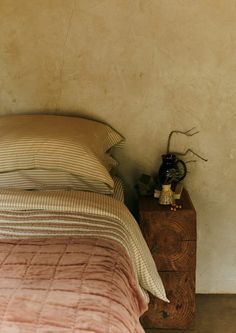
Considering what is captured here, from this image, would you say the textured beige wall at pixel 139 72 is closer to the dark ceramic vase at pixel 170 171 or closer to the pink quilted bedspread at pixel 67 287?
the dark ceramic vase at pixel 170 171

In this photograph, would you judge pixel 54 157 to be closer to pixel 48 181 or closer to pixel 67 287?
pixel 48 181

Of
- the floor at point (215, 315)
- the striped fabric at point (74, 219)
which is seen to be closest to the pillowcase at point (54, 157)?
the striped fabric at point (74, 219)

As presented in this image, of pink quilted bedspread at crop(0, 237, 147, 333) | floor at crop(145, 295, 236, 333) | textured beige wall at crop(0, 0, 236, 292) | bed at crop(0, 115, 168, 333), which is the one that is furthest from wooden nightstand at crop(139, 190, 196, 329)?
pink quilted bedspread at crop(0, 237, 147, 333)

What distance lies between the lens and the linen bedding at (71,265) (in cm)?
89

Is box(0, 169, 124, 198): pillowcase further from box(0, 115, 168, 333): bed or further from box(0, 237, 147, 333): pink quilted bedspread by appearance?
box(0, 237, 147, 333): pink quilted bedspread

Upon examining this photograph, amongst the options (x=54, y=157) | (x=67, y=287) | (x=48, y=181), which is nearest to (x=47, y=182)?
(x=48, y=181)

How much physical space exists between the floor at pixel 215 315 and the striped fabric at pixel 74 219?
0.58m

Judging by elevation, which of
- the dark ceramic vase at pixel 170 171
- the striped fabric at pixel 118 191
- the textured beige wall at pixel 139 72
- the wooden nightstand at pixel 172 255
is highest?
the textured beige wall at pixel 139 72

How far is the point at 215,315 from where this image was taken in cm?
199

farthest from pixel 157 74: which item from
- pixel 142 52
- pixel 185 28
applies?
pixel 185 28

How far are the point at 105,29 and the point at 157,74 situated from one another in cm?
36

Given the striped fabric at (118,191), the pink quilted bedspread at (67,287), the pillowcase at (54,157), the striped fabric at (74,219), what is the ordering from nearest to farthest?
the pink quilted bedspread at (67,287) → the striped fabric at (74,219) → the pillowcase at (54,157) → the striped fabric at (118,191)

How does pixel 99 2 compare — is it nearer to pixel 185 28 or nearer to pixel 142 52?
pixel 142 52

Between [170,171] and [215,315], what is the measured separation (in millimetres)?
876
